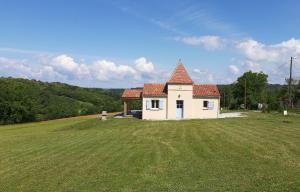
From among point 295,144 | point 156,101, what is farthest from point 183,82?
point 295,144

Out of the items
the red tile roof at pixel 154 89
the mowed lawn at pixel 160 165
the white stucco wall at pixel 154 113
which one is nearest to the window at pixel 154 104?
the white stucco wall at pixel 154 113

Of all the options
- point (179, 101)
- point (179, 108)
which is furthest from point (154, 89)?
point (179, 108)

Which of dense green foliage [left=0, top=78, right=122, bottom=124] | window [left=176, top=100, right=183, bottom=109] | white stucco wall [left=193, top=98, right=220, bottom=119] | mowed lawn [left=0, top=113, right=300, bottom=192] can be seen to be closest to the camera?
mowed lawn [left=0, top=113, right=300, bottom=192]

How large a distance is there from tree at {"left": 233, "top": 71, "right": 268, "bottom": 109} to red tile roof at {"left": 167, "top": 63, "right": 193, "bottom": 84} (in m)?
52.4

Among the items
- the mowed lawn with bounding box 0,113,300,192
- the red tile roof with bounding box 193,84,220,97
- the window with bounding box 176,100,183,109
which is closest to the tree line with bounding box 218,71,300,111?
the red tile roof with bounding box 193,84,220,97

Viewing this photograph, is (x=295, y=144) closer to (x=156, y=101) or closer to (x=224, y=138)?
(x=224, y=138)

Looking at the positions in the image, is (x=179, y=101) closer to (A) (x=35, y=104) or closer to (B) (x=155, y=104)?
(B) (x=155, y=104)

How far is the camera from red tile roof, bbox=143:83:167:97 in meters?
47.6

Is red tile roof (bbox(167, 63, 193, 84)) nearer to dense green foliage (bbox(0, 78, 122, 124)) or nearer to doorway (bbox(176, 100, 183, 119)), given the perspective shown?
doorway (bbox(176, 100, 183, 119))

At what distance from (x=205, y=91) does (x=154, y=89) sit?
6.00 m

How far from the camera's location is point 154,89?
1916 inches

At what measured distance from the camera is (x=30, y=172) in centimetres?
1597

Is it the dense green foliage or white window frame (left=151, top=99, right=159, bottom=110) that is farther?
the dense green foliage

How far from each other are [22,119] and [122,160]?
69641 millimetres
